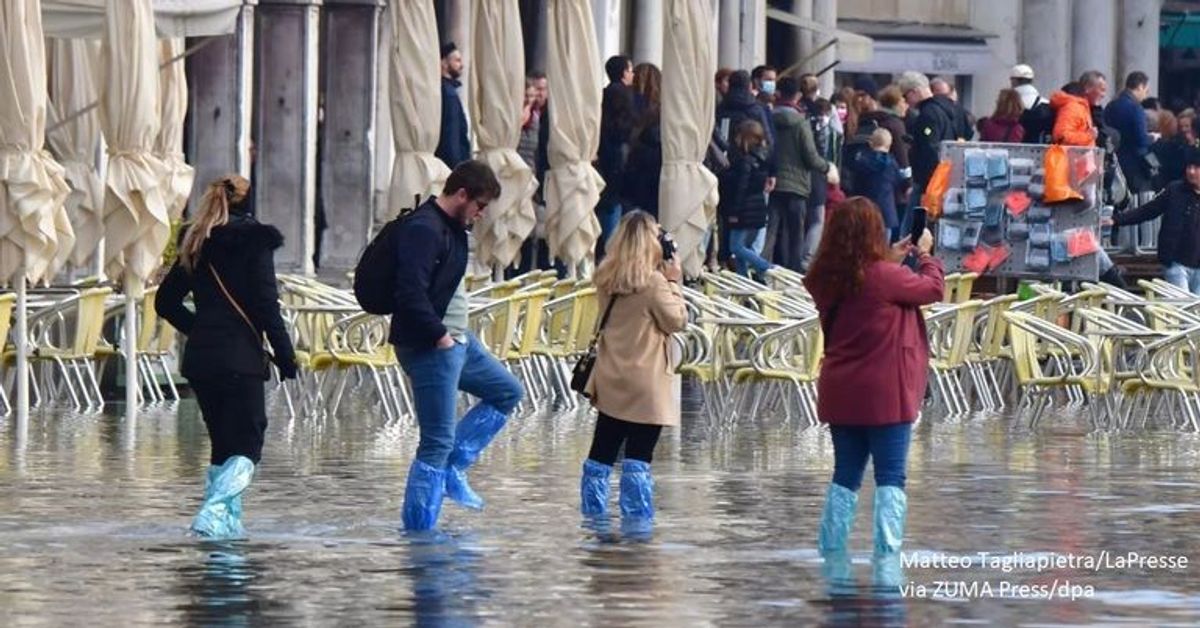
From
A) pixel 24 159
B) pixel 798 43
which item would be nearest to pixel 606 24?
pixel 798 43

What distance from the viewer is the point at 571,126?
2639 cm

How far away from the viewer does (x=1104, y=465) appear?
2095 cm

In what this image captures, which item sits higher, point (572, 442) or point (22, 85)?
point (22, 85)

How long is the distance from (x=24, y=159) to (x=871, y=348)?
7334mm

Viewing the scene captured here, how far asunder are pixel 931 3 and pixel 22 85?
131ft

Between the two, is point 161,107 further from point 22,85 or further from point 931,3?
point 931,3

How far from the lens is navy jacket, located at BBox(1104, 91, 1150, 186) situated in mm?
36000

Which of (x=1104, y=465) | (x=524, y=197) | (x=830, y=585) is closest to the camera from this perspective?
(x=830, y=585)

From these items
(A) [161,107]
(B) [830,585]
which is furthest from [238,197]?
(A) [161,107]

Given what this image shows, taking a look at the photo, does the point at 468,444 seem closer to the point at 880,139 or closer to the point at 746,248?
the point at 746,248

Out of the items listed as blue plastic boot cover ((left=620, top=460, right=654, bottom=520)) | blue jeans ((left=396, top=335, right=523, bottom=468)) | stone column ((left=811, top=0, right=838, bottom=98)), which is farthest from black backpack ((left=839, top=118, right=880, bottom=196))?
blue jeans ((left=396, top=335, right=523, bottom=468))

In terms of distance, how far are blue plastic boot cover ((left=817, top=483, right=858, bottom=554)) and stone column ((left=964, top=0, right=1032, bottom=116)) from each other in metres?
44.5

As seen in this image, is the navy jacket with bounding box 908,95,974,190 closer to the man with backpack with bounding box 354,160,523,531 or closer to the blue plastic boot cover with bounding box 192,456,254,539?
the man with backpack with bounding box 354,160,523,531

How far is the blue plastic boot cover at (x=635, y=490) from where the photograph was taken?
17.0 m
